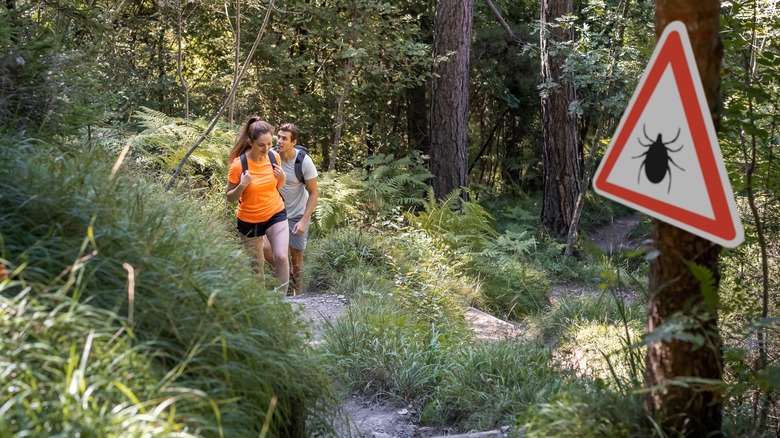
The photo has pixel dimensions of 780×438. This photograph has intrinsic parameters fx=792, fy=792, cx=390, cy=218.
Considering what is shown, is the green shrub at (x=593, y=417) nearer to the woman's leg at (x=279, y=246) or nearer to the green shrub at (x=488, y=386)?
the green shrub at (x=488, y=386)

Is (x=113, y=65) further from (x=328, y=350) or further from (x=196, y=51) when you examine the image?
(x=328, y=350)

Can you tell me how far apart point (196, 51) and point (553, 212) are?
33.0 ft

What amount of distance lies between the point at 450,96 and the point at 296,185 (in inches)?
302

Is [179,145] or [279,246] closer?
[279,246]

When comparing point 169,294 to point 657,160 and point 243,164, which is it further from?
point 243,164

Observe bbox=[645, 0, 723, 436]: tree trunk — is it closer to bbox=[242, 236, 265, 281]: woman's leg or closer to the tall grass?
the tall grass

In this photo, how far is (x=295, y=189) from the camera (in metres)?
9.09

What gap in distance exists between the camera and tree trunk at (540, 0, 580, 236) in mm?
15719

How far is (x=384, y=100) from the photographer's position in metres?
22.0

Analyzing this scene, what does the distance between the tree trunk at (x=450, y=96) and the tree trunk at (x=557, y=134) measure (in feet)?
5.30

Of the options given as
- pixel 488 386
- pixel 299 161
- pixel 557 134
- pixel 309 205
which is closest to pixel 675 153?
pixel 488 386

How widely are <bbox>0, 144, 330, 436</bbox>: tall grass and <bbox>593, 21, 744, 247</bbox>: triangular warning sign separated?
6.49 ft

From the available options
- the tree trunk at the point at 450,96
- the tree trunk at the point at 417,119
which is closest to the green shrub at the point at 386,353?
the tree trunk at the point at 450,96

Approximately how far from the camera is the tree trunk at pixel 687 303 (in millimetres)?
3688
